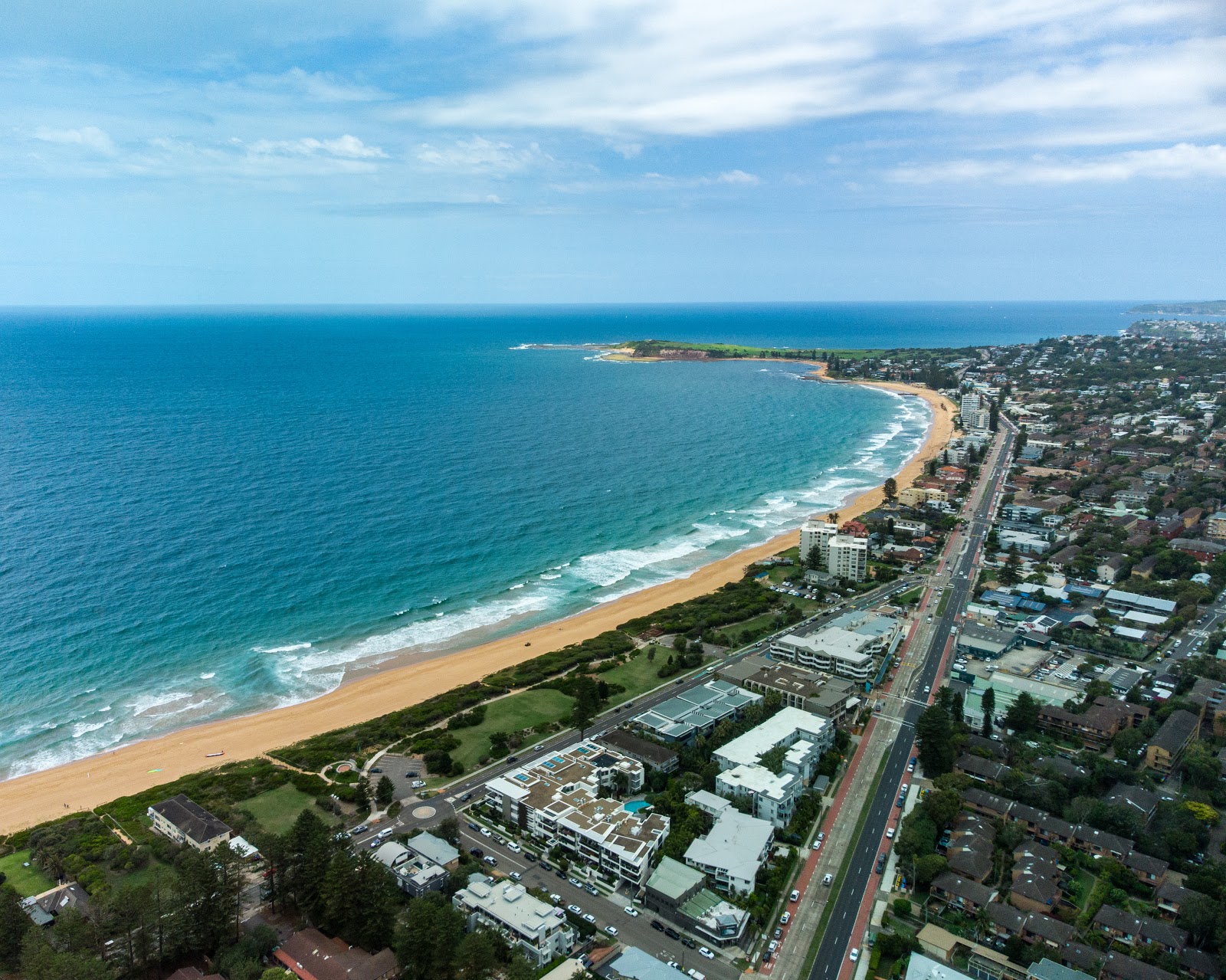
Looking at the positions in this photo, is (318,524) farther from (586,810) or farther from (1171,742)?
(1171,742)

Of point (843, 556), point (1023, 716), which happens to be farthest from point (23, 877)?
point (843, 556)

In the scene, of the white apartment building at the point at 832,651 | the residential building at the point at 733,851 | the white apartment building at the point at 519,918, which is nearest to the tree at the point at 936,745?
the white apartment building at the point at 832,651

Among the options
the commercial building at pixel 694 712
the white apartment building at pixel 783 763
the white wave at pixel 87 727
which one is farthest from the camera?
the white wave at pixel 87 727

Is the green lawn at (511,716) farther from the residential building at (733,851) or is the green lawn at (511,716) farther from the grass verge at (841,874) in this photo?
the grass verge at (841,874)

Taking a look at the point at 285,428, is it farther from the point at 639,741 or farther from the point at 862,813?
the point at 862,813

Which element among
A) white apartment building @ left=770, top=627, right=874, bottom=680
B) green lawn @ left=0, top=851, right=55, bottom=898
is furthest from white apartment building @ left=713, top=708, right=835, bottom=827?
green lawn @ left=0, top=851, right=55, bottom=898
